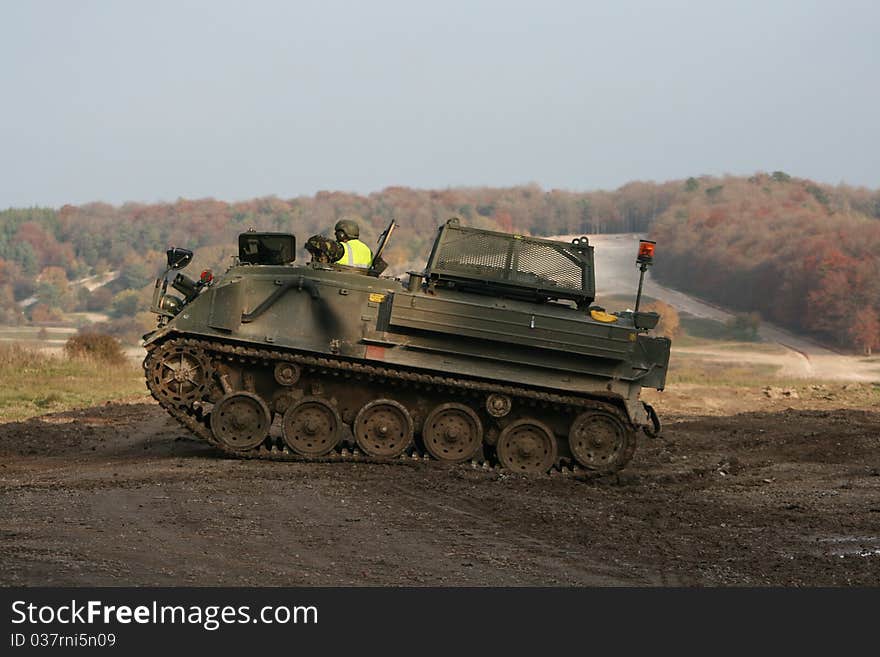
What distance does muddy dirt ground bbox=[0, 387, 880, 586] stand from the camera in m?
9.94

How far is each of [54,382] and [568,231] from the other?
74735 mm

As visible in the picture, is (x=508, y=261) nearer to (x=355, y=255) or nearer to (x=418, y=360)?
(x=418, y=360)

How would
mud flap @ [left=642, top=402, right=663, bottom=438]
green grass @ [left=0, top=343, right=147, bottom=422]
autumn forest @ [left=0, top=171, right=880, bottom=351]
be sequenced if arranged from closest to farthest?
mud flap @ [left=642, top=402, right=663, bottom=438]
green grass @ [left=0, top=343, right=147, bottom=422]
autumn forest @ [left=0, top=171, right=880, bottom=351]

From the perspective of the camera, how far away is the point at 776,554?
11.2 metres

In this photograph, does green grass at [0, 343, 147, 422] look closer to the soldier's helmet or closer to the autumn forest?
the soldier's helmet

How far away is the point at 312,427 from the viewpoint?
1661 cm

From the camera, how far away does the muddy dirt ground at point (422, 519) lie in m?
9.94

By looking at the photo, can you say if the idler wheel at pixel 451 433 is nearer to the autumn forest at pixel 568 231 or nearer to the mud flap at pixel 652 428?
the mud flap at pixel 652 428

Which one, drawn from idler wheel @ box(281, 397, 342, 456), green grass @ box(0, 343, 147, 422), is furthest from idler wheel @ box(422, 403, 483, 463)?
green grass @ box(0, 343, 147, 422)

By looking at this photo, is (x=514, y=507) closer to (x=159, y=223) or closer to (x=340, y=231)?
(x=340, y=231)

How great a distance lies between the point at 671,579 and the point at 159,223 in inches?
3792

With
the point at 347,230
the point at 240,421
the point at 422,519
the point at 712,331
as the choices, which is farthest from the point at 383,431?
the point at 712,331

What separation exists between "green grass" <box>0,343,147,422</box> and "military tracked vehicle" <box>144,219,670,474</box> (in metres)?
7.27


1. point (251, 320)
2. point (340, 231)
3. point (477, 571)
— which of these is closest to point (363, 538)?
point (477, 571)
